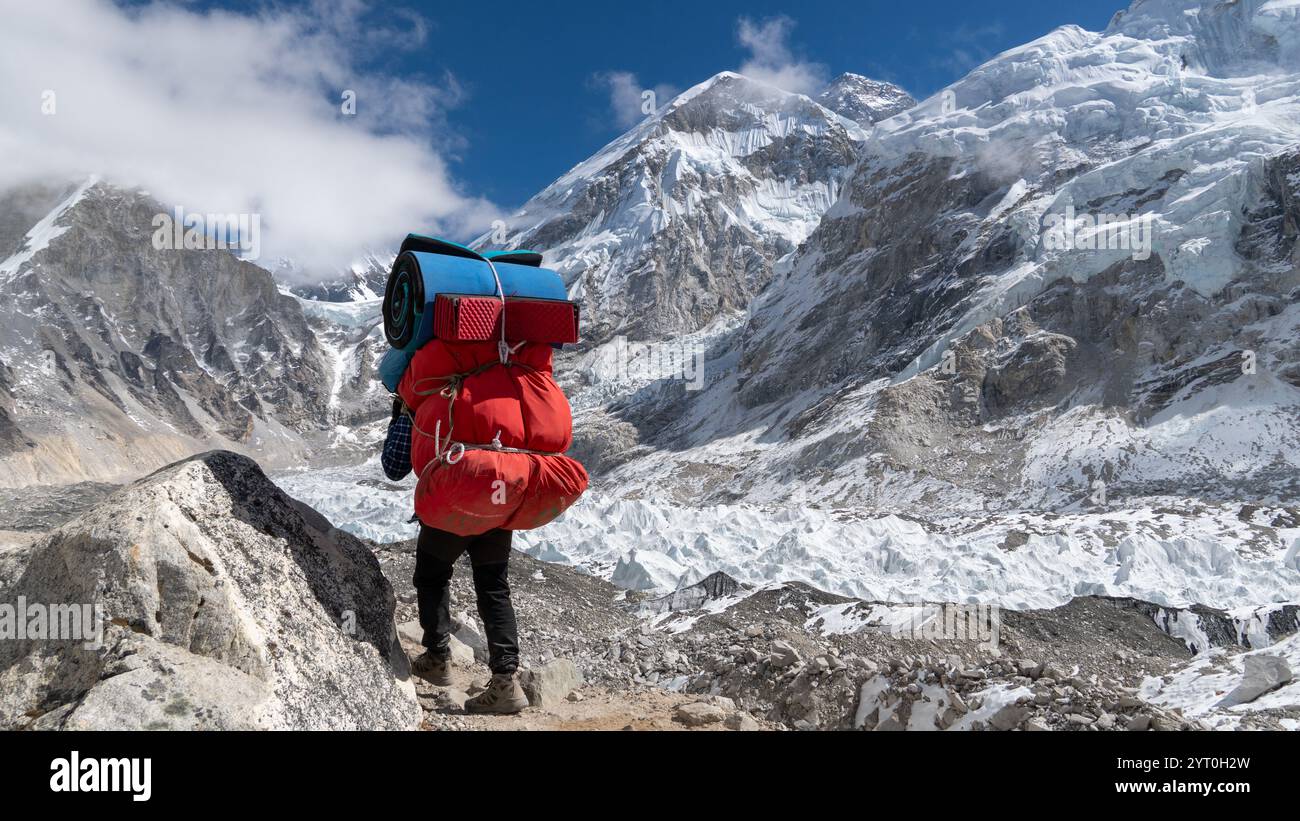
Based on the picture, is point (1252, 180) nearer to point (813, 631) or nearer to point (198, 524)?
point (813, 631)

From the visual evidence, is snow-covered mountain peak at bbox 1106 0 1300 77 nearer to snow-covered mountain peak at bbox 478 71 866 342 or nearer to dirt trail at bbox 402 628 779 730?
snow-covered mountain peak at bbox 478 71 866 342

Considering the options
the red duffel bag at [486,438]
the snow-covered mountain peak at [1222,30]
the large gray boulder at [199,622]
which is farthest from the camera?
the snow-covered mountain peak at [1222,30]

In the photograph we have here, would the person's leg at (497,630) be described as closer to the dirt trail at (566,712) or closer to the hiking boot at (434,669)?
the dirt trail at (566,712)

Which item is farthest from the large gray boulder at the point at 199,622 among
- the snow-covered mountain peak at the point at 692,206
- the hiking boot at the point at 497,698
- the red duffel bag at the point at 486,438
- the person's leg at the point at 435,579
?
the snow-covered mountain peak at the point at 692,206

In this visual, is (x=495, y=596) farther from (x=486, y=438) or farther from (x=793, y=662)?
(x=793, y=662)

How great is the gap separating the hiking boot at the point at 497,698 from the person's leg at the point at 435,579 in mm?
459

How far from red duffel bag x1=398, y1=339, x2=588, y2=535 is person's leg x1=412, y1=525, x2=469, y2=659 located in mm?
207

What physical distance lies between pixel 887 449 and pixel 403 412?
5018 centimetres

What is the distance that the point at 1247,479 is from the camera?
126 feet

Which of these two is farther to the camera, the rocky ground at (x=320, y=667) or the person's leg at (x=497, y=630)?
the person's leg at (x=497, y=630)

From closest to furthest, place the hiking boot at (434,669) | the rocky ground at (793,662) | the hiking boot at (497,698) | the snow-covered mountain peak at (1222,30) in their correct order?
the hiking boot at (497,698) < the hiking boot at (434,669) < the rocky ground at (793,662) < the snow-covered mountain peak at (1222,30)

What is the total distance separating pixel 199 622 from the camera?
3533 mm

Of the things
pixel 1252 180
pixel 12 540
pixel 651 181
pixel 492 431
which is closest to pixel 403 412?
pixel 492 431

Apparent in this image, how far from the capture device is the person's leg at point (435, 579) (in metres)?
4.42
